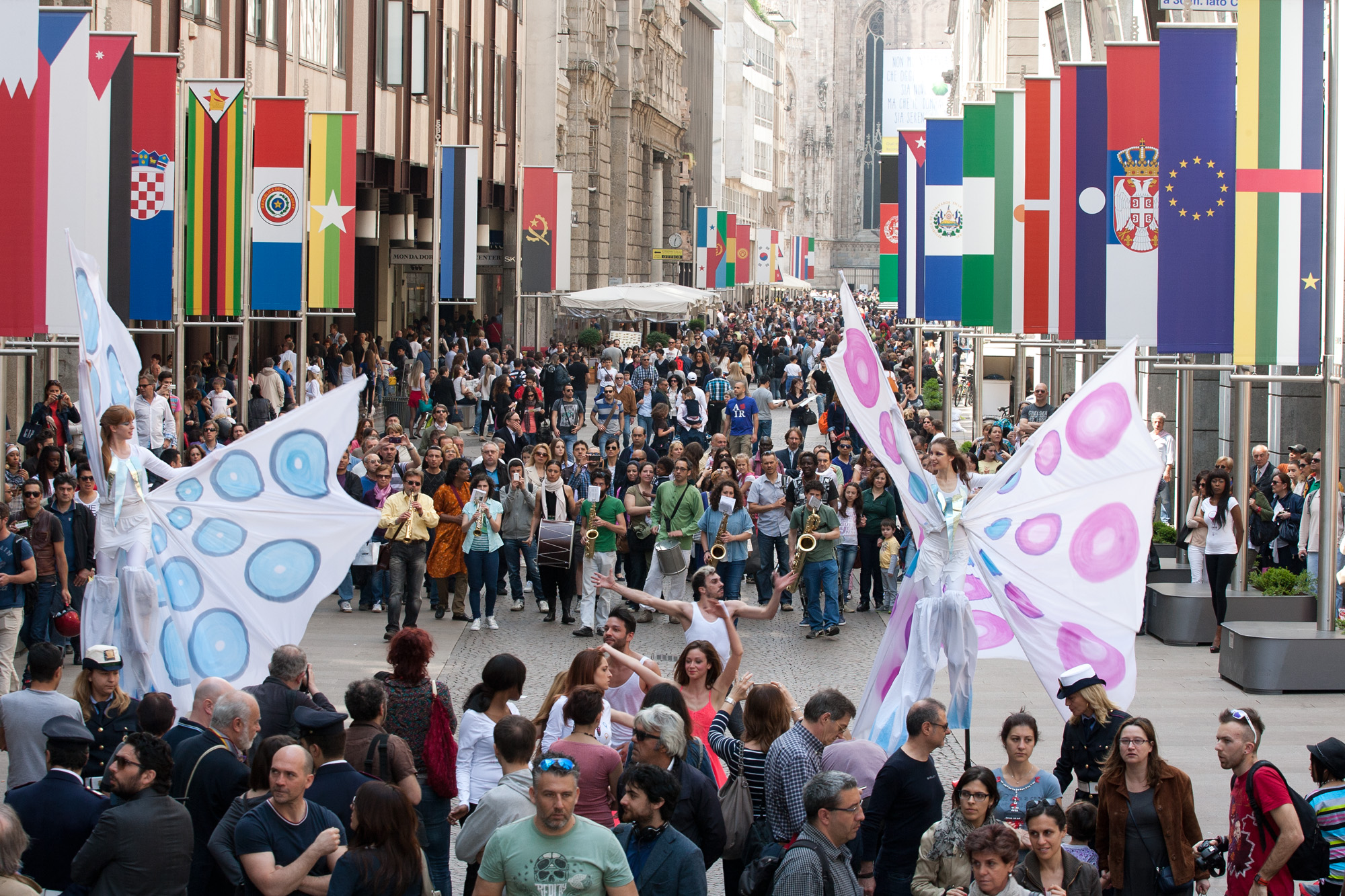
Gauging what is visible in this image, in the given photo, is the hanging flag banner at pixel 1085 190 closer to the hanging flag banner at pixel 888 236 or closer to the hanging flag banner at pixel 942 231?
the hanging flag banner at pixel 942 231

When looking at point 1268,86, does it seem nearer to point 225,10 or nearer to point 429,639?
point 429,639

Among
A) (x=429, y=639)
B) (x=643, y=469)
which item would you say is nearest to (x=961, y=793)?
(x=429, y=639)

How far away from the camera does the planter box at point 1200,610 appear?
13.2 metres

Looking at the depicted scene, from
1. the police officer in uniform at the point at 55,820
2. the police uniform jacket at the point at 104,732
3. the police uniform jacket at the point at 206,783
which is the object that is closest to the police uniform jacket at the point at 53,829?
the police officer in uniform at the point at 55,820

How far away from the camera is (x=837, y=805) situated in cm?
554

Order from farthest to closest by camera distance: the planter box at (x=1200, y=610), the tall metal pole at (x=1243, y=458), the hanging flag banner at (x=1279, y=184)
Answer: the planter box at (x=1200, y=610)
the tall metal pole at (x=1243, y=458)
the hanging flag banner at (x=1279, y=184)

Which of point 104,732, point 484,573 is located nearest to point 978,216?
point 484,573

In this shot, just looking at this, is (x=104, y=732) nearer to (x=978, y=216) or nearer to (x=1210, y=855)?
(x=1210, y=855)

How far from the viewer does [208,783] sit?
239 inches

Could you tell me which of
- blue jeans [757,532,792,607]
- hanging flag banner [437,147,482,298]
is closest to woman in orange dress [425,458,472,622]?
blue jeans [757,532,792,607]

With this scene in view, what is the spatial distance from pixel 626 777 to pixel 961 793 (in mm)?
1258

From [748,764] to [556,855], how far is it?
5.54 feet

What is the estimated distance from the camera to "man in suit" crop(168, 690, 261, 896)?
5.86 meters

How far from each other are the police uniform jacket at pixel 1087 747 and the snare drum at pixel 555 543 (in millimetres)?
7655
